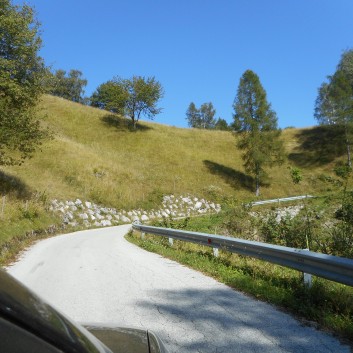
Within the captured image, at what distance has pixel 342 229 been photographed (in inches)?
342

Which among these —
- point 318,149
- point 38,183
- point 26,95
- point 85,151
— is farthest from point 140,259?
point 318,149

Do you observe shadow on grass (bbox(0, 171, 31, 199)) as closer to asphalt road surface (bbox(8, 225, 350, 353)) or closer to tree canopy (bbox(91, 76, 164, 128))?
asphalt road surface (bbox(8, 225, 350, 353))

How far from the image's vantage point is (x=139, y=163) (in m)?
47.1

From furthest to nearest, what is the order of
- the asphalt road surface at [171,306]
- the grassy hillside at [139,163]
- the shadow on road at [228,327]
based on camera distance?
the grassy hillside at [139,163]
the asphalt road surface at [171,306]
the shadow on road at [228,327]

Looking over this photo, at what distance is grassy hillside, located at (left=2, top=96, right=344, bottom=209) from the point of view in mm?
32594

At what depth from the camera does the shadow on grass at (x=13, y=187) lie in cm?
2244

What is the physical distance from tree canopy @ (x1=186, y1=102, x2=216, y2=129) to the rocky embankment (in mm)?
86555

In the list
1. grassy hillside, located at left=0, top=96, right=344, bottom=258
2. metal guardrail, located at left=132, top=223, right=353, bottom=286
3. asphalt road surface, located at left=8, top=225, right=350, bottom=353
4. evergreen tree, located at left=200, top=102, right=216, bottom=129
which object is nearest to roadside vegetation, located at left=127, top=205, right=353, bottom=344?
asphalt road surface, located at left=8, top=225, right=350, bottom=353

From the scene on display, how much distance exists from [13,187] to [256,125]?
29.2 meters

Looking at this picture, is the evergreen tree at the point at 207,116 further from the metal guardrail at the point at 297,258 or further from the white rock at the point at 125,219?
the metal guardrail at the point at 297,258

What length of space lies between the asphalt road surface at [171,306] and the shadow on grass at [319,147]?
49051 millimetres

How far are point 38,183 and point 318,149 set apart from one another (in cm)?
4386

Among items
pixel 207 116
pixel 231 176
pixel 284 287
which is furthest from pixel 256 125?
pixel 207 116

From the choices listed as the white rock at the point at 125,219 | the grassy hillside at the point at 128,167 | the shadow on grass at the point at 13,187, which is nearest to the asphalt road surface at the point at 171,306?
the grassy hillside at the point at 128,167
